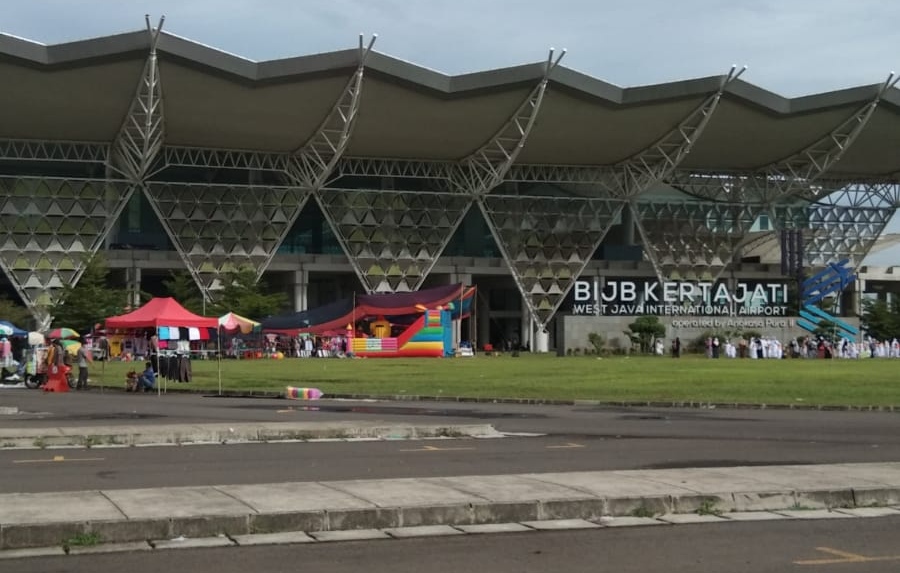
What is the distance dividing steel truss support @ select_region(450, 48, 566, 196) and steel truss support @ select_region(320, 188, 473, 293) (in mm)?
1347

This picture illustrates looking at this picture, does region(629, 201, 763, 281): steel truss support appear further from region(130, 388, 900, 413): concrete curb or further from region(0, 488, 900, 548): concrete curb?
region(0, 488, 900, 548): concrete curb

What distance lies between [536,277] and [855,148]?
2464cm

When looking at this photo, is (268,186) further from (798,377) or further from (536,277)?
(798,377)

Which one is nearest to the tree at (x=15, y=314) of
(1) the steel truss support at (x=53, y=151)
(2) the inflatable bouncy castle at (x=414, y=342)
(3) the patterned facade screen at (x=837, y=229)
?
(1) the steel truss support at (x=53, y=151)

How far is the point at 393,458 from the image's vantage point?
1441 centimetres

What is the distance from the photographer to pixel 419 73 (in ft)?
195

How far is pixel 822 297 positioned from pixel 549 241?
64.9 feet

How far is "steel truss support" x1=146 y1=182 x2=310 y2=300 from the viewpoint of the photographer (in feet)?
237

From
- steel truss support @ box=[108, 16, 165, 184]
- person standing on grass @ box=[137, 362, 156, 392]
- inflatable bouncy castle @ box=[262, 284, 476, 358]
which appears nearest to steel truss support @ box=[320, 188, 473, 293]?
inflatable bouncy castle @ box=[262, 284, 476, 358]

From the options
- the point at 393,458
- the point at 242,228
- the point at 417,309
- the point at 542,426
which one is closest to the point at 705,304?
the point at 417,309

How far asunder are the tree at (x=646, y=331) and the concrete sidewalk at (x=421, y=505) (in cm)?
5246

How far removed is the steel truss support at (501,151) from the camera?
62156 millimetres

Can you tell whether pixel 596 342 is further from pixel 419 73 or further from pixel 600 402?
pixel 600 402

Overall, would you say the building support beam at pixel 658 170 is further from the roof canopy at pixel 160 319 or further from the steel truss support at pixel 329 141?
the roof canopy at pixel 160 319
